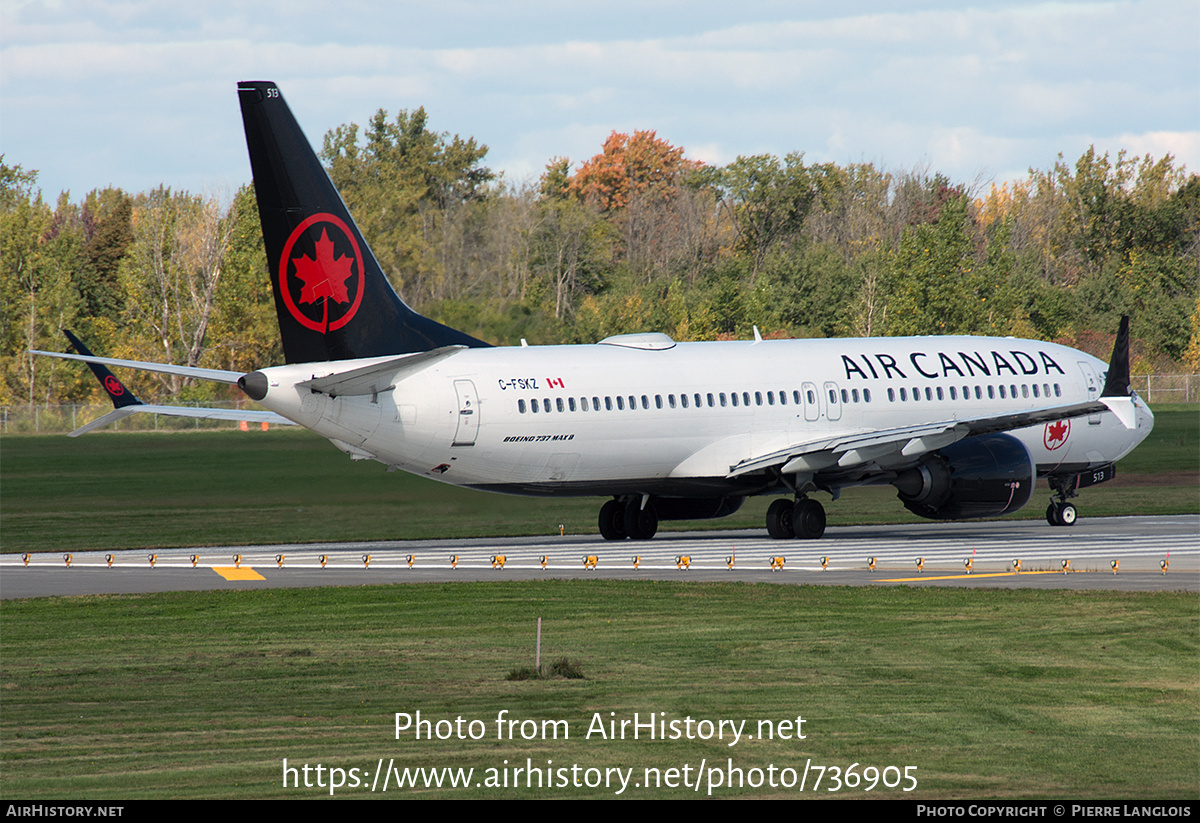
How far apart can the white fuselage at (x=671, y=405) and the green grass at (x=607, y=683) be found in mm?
6183

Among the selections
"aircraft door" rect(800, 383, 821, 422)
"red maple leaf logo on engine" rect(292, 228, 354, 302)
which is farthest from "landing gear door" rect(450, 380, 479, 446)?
"aircraft door" rect(800, 383, 821, 422)

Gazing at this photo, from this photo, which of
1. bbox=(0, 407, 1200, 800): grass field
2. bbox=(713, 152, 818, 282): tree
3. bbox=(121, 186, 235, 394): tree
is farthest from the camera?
bbox=(713, 152, 818, 282): tree

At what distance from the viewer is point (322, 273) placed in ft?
108

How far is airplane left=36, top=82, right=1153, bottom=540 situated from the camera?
32.6 metres

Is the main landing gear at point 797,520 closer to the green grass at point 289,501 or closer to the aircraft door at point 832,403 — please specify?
the aircraft door at point 832,403

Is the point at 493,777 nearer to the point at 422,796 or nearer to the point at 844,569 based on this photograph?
the point at 422,796

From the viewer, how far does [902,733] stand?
15.5 m

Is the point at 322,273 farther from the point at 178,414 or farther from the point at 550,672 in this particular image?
the point at 550,672

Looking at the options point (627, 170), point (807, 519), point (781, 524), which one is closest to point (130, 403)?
point (781, 524)

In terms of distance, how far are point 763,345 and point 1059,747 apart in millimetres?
26533

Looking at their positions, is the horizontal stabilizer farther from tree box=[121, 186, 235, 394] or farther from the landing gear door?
tree box=[121, 186, 235, 394]

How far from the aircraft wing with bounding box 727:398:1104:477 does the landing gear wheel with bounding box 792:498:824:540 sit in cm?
137

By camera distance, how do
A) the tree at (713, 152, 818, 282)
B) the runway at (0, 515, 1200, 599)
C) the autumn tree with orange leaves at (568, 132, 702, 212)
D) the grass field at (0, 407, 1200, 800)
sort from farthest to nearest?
the autumn tree with orange leaves at (568, 132, 702, 212) → the tree at (713, 152, 818, 282) → the runway at (0, 515, 1200, 599) → the grass field at (0, 407, 1200, 800)
